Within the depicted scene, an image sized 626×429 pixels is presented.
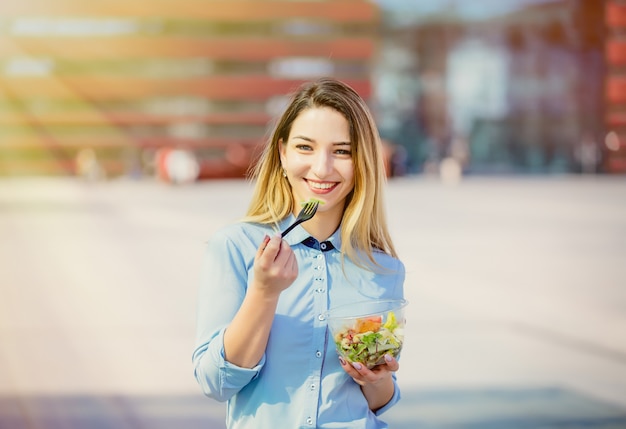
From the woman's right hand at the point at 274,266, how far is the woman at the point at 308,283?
0.08 metres

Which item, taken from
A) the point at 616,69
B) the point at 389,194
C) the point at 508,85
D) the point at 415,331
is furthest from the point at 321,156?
the point at 616,69

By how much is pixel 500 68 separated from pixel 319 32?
55.6 ft

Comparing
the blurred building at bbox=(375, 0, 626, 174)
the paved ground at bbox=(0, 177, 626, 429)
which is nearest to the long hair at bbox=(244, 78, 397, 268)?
the paved ground at bbox=(0, 177, 626, 429)

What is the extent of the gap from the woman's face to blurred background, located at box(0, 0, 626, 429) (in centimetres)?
68

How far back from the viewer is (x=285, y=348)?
5.95ft

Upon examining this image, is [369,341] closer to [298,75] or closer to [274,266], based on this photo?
[274,266]

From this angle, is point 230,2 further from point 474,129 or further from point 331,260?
point 331,260

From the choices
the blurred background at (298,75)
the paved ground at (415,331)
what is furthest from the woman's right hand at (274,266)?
the blurred background at (298,75)

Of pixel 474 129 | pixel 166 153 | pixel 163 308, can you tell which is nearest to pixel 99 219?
pixel 163 308

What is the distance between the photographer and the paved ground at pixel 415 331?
473 cm

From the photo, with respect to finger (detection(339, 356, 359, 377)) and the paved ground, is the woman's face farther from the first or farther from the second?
the paved ground

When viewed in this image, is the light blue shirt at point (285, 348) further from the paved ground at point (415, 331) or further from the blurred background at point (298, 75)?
the blurred background at point (298, 75)

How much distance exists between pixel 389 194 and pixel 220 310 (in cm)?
3190

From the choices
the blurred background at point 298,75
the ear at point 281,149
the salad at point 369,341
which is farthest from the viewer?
the blurred background at point 298,75
